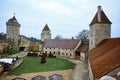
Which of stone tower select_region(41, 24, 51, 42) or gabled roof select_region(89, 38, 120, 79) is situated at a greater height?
stone tower select_region(41, 24, 51, 42)

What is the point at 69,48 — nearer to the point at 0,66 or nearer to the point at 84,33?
the point at 0,66

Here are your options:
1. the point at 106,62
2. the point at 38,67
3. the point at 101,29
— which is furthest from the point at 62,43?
the point at 106,62

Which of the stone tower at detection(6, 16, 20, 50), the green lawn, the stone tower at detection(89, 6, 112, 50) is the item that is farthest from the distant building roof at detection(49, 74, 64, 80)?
the stone tower at detection(6, 16, 20, 50)

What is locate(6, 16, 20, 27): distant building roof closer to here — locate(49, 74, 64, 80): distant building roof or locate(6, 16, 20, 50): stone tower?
locate(6, 16, 20, 50): stone tower

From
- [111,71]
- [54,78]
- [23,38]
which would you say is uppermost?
[23,38]

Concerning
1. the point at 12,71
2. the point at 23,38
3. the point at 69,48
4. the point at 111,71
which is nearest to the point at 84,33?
the point at 23,38

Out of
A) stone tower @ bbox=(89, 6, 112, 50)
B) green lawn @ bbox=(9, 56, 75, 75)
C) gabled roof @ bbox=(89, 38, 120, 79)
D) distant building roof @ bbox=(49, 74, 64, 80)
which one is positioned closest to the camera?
gabled roof @ bbox=(89, 38, 120, 79)

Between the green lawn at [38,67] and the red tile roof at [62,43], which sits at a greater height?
the red tile roof at [62,43]

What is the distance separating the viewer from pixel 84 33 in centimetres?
8800

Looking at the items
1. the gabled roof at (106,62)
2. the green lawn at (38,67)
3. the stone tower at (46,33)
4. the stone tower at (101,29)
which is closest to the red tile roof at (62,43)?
the stone tower at (46,33)

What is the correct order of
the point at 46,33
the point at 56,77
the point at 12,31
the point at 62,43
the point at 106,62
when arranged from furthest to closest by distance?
the point at 46,33 < the point at 12,31 < the point at 62,43 < the point at 56,77 < the point at 106,62

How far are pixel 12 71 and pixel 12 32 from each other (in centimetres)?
3738

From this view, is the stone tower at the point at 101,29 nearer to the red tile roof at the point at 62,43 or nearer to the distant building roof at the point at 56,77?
the distant building roof at the point at 56,77

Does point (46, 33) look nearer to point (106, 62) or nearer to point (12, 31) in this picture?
point (12, 31)
